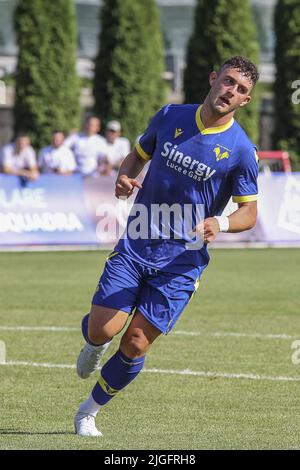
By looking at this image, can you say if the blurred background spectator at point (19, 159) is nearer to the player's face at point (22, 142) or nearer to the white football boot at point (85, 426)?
the player's face at point (22, 142)

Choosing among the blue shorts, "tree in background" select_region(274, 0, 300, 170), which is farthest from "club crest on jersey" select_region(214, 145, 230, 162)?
"tree in background" select_region(274, 0, 300, 170)

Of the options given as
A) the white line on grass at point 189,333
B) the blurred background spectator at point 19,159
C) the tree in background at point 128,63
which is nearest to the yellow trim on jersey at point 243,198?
the white line on grass at point 189,333

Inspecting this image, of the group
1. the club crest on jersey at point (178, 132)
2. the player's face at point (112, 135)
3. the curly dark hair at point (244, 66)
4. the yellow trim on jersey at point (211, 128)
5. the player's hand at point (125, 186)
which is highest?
the curly dark hair at point (244, 66)

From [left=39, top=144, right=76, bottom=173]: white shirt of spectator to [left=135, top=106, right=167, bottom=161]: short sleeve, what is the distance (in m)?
14.3

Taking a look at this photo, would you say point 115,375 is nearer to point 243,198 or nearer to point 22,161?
point 243,198

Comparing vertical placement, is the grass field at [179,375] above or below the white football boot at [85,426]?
below

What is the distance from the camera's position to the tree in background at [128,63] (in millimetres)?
29969

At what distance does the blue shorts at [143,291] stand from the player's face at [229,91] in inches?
44.5

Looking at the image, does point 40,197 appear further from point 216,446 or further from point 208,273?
point 216,446

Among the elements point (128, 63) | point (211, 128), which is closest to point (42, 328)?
point (211, 128)

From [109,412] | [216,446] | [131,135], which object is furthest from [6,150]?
[216,446]

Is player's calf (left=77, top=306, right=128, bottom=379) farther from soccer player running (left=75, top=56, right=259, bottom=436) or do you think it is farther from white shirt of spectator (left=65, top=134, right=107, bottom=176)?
white shirt of spectator (left=65, top=134, right=107, bottom=176)

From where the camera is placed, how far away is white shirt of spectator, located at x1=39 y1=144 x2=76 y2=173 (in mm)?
22062
